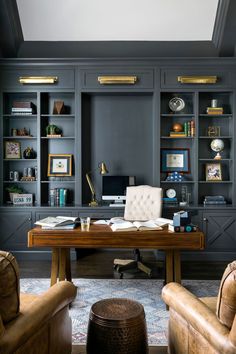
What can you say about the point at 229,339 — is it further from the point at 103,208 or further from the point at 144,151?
the point at 144,151

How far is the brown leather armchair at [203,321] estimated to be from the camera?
4.48 feet

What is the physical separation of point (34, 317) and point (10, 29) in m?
4.14

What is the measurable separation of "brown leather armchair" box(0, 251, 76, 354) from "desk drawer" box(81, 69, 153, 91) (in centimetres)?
354

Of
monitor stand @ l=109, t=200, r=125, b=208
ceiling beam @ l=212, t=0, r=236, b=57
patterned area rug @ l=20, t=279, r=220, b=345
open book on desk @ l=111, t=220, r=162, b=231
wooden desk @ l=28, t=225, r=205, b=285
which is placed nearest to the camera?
patterned area rug @ l=20, t=279, r=220, b=345

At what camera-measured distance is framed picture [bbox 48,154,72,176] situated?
5.11 m

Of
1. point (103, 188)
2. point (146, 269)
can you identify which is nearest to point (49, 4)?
point (103, 188)

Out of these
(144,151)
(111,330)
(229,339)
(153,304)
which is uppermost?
(144,151)

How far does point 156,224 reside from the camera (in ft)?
10.6

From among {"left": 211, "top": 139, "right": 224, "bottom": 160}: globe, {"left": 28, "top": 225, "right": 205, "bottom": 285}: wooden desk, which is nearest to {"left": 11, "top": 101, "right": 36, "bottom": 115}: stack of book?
{"left": 28, "top": 225, "right": 205, "bottom": 285}: wooden desk

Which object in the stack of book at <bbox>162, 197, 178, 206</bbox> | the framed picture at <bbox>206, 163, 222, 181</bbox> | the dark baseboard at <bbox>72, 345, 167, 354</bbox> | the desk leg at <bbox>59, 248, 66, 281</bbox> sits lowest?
the dark baseboard at <bbox>72, 345, 167, 354</bbox>

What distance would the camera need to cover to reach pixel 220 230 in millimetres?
4656

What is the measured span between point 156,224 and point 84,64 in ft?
8.94

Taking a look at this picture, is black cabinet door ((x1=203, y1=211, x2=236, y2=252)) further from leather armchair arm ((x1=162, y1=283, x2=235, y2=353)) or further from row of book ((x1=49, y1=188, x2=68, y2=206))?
leather armchair arm ((x1=162, y1=283, x2=235, y2=353))

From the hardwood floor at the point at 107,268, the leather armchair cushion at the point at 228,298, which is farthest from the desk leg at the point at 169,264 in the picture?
the leather armchair cushion at the point at 228,298
